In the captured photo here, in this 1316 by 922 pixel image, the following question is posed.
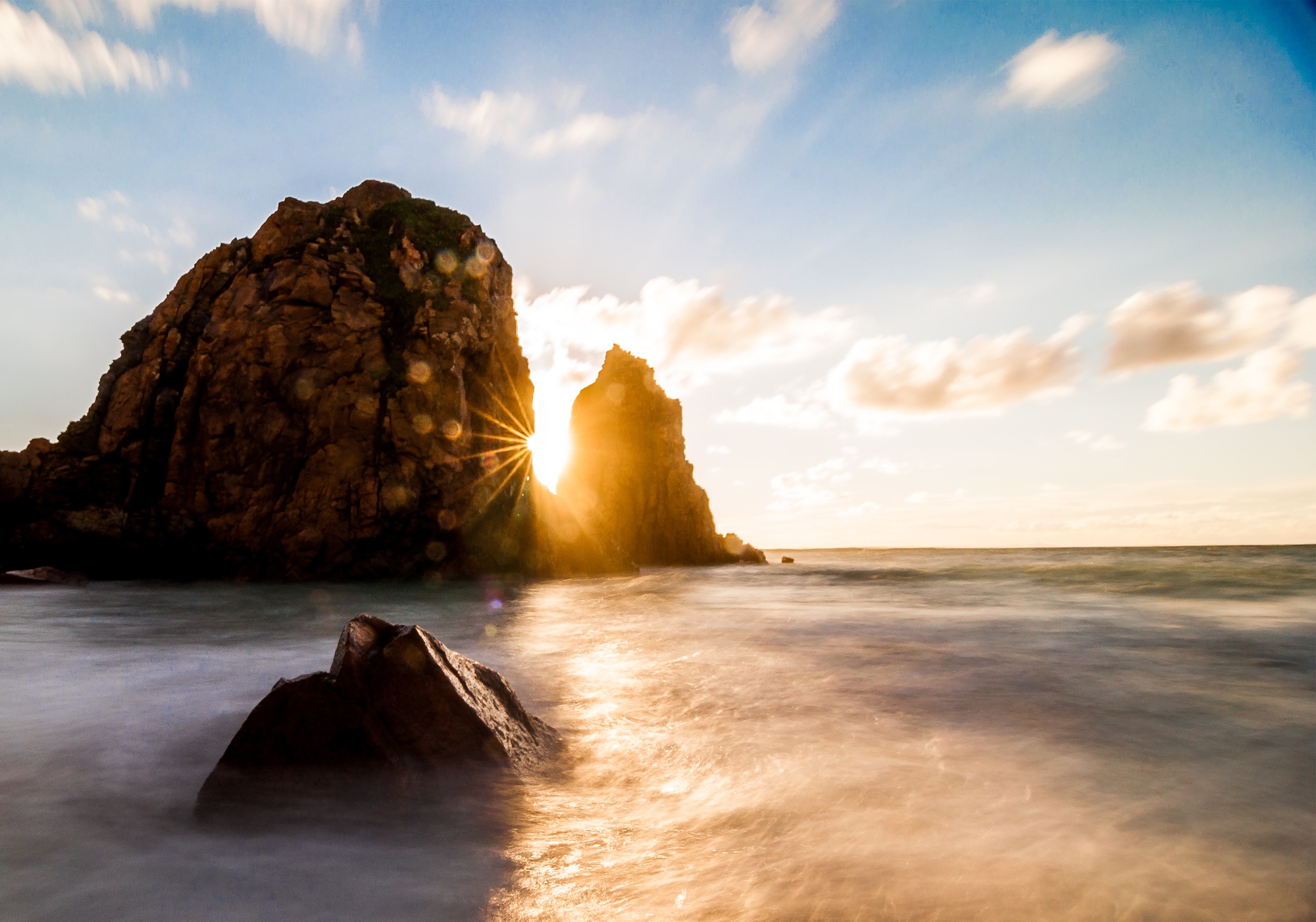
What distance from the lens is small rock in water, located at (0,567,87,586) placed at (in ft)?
57.3

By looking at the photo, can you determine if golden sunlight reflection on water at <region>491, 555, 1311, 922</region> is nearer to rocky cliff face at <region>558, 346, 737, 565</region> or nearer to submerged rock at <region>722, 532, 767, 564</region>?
rocky cliff face at <region>558, 346, 737, 565</region>

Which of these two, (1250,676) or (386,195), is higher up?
(386,195)

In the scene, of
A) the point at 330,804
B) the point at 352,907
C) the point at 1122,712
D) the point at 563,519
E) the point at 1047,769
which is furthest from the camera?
the point at 563,519

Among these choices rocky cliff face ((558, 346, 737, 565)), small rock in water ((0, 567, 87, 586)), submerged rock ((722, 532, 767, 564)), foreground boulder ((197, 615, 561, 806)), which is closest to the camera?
foreground boulder ((197, 615, 561, 806))

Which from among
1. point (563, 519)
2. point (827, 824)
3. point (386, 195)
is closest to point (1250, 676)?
point (827, 824)

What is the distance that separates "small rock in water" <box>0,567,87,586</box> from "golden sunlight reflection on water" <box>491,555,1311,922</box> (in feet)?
64.0

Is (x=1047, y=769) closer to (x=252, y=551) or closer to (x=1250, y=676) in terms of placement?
(x=1250, y=676)

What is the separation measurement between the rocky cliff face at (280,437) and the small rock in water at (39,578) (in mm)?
2394

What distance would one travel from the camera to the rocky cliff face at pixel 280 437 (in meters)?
21.4

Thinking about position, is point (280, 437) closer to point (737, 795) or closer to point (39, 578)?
point (39, 578)

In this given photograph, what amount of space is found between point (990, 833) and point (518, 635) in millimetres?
8521

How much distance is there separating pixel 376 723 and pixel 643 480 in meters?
45.2

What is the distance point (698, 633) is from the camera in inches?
423

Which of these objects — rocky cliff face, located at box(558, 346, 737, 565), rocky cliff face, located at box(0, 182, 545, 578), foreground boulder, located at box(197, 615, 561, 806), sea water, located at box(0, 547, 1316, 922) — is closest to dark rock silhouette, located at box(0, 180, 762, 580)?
rocky cliff face, located at box(0, 182, 545, 578)
